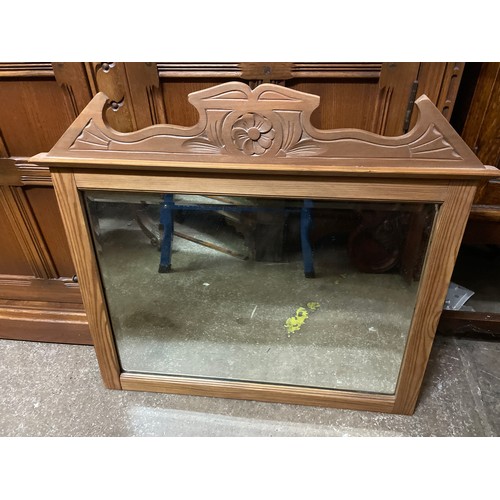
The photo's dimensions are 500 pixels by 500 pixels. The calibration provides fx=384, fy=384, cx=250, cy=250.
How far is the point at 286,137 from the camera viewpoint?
72 centimetres

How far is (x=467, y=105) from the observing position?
92cm

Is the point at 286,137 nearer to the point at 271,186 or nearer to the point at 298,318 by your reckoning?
the point at 271,186

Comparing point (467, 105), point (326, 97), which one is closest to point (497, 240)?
point (467, 105)

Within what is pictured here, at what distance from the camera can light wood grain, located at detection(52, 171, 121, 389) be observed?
2.71 ft

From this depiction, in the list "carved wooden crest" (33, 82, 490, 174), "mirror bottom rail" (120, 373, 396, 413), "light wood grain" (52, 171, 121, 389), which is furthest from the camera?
"mirror bottom rail" (120, 373, 396, 413)

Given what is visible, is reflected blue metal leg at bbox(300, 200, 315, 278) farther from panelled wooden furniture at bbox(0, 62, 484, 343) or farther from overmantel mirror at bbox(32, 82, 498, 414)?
panelled wooden furniture at bbox(0, 62, 484, 343)

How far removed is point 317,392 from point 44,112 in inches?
39.7

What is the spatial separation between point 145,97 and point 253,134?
0.35 m

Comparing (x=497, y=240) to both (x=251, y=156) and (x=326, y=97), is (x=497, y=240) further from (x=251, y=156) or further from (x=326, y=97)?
(x=251, y=156)

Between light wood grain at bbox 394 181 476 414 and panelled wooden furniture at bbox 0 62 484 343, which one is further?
panelled wooden furniture at bbox 0 62 484 343

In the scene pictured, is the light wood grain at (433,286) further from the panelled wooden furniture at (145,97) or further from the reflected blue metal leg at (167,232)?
the reflected blue metal leg at (167,232)

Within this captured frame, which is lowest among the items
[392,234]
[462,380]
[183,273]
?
[462,380]

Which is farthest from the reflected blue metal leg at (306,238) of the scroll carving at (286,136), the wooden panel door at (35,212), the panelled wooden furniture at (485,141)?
the wooden panel door at (35,212)

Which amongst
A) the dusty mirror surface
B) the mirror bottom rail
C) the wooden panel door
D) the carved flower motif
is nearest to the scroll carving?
the carved flower motif
